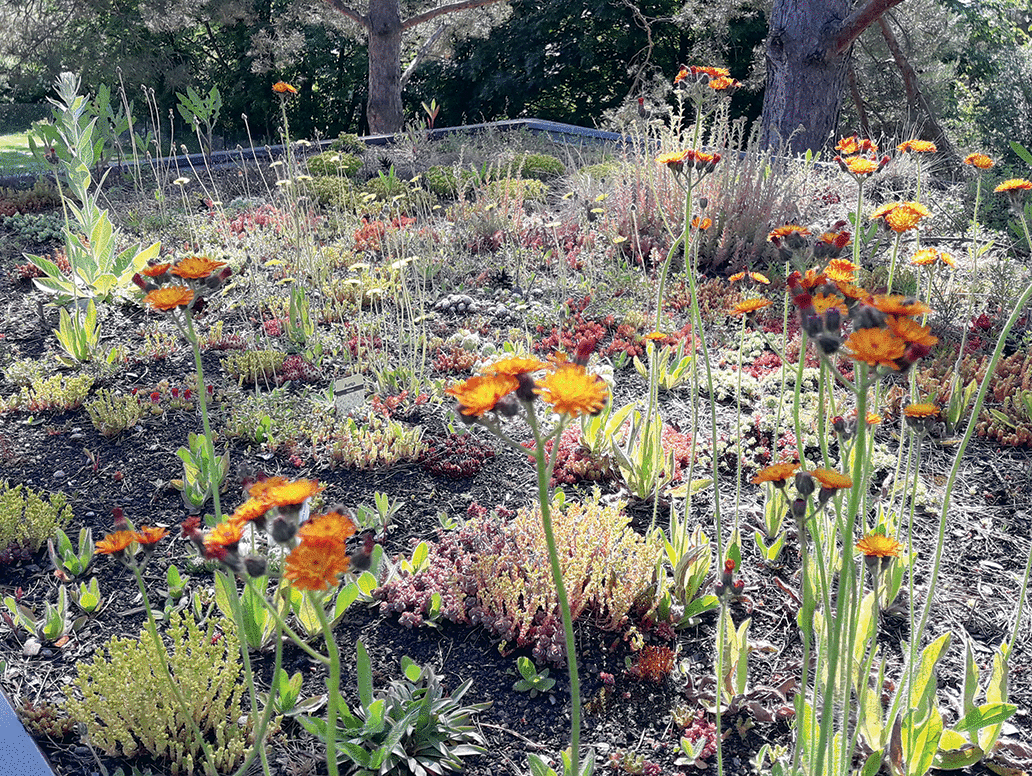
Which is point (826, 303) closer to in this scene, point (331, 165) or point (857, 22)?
point (857, 22)

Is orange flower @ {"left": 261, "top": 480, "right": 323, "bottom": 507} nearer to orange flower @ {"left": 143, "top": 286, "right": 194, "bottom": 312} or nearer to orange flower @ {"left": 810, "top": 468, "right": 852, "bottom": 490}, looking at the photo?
orange flower @ {"left": 143, "top": 286, "right": 194, "bottom": 312}

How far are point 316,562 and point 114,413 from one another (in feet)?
8.50

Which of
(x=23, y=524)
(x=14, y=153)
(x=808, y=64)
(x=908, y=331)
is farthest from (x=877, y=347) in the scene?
(x=14, y=153)

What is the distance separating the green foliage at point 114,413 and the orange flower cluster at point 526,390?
104 inches

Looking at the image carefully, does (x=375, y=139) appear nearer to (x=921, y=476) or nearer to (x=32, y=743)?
(x=921, y=476)

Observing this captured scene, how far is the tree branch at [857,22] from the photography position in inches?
257

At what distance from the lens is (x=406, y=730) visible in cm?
184

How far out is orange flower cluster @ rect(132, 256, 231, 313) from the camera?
1.66 m

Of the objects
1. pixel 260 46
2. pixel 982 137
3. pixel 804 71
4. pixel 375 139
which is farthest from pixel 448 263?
pixel 260 46

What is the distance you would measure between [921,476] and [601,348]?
1.65 meters

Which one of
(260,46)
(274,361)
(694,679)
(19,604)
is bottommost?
(694,679)

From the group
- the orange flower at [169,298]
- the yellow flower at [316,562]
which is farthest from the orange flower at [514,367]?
the orange flower at [169,298]

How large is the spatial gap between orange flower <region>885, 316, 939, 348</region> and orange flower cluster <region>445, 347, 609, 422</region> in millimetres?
397

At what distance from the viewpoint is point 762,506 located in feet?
9.65
